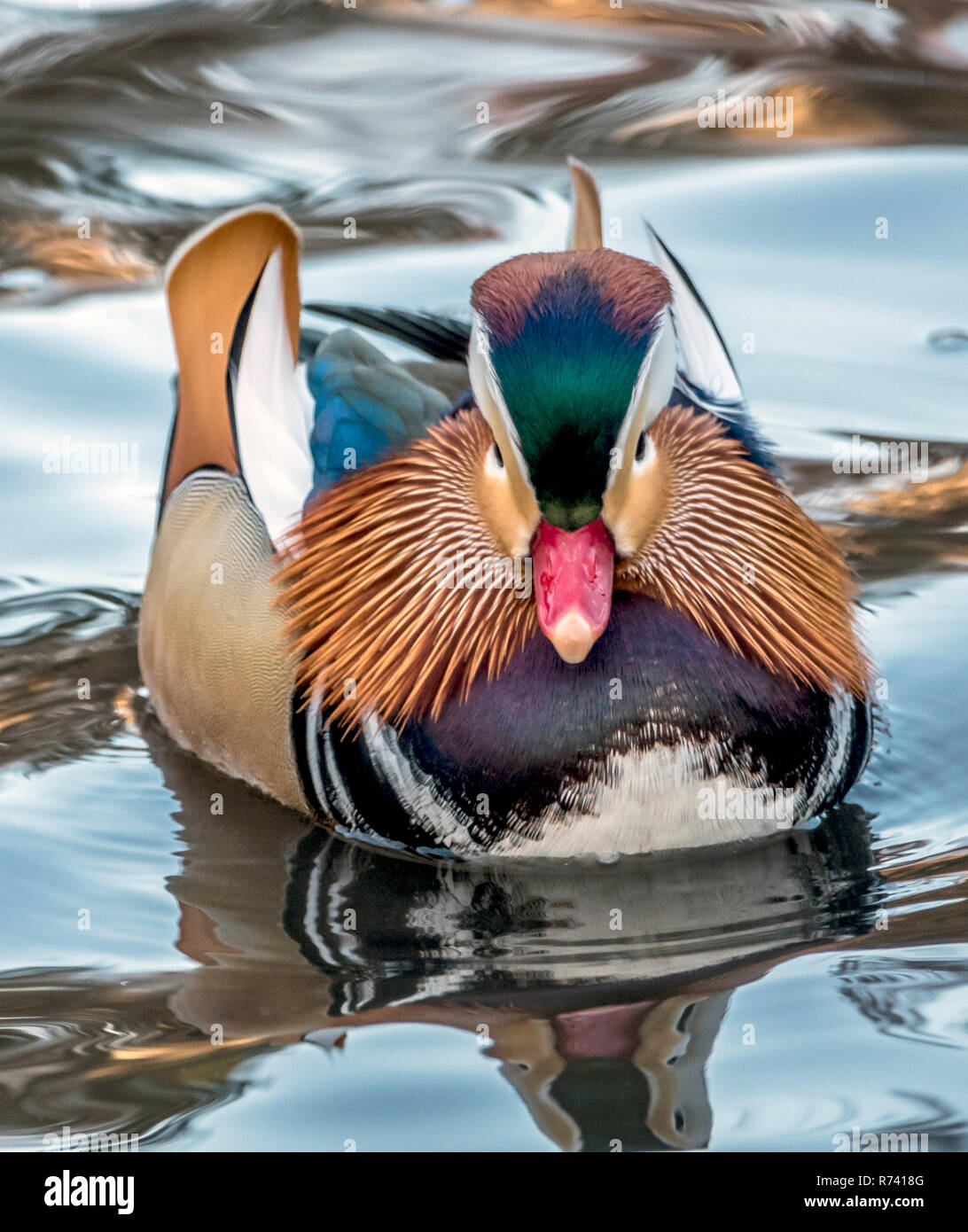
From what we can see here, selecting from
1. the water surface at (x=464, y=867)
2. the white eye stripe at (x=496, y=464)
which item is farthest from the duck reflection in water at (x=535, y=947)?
the white eye stripe at (x=496, y=464)

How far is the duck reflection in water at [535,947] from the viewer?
121 inches

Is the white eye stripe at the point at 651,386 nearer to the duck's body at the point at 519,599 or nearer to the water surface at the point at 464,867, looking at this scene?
the duck's body at the point at 519,599

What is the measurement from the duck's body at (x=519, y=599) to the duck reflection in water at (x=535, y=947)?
9 cm

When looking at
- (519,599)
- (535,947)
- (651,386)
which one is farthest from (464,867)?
(651,386)

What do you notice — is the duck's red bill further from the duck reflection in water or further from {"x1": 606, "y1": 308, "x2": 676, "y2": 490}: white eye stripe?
the duck reflection in water

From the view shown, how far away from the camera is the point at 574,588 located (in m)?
3.26

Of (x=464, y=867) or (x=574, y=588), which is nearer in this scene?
(x=574, y=588)

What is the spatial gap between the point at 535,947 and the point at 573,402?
100 centimetres

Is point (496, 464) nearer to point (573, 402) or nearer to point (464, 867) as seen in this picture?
point (573, 402)

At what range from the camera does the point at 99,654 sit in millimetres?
4797

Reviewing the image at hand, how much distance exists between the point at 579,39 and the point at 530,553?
18.7ft

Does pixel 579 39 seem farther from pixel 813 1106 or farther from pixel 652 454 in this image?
pixel 813 1106

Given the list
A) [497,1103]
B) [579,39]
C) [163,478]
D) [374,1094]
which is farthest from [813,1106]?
[579,39]

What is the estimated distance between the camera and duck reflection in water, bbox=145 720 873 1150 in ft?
10.0
